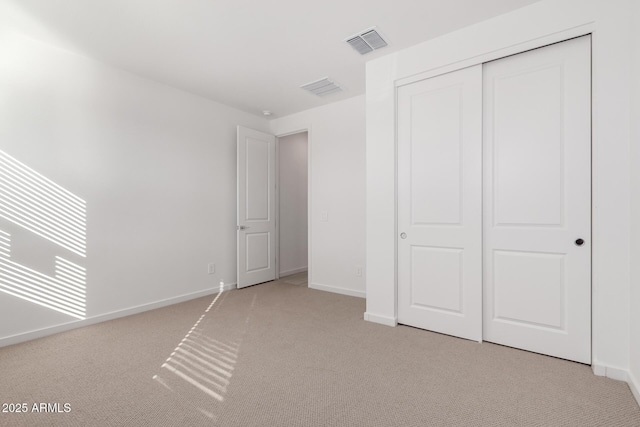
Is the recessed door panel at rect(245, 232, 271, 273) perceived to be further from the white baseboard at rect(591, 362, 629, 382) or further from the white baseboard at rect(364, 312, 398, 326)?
the white baseboard at rect(591, 362, 629, 382)

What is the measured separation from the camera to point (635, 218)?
1855 millimetres

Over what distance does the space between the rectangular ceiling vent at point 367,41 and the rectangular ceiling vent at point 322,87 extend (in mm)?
716

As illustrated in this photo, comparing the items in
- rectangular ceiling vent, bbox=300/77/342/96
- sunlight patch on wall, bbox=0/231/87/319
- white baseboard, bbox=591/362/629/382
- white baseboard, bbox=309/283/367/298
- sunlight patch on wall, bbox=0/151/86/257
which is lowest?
white baseboard, bbox=309/283/367/298

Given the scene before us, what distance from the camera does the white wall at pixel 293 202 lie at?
5.41m

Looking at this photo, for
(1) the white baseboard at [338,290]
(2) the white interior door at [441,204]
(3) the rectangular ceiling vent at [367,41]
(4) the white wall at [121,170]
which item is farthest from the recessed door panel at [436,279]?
(4) the white wall at [121,170]

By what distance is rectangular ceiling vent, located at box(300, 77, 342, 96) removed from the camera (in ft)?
11.9

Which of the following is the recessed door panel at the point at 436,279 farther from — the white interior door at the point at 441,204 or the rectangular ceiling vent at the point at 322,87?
the rectangular ceiling vent at the point at 322,87

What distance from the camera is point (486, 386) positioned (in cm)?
190

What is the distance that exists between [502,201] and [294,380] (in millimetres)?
2071

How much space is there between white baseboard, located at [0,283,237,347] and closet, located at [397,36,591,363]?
2600 mm

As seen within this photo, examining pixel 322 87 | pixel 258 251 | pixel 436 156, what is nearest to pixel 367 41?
pixel 322 87

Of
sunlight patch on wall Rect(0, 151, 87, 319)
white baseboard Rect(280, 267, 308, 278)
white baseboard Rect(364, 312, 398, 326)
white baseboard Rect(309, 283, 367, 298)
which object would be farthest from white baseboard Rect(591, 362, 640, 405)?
sunlight patch on wall Rect(0, 151, 87, 319)

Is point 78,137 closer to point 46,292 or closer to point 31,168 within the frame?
point 31,168

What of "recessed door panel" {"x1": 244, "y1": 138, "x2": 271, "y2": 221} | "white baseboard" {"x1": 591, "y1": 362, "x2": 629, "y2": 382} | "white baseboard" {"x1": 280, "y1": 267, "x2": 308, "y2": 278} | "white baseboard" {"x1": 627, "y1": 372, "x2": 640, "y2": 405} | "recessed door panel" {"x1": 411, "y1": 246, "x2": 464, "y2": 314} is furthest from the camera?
"white baseboard" {"x1": 280, "y1": 267, "x2": 308, "y2": 278}
